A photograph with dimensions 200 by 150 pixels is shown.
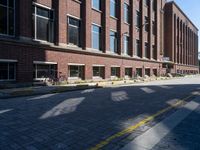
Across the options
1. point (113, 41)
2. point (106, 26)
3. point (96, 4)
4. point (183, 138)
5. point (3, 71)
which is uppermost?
point (96, 4)

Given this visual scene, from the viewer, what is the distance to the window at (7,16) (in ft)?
56.5

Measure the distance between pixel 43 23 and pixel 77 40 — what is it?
4.80m

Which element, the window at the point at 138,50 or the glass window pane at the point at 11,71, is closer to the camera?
the glass window pane at the point at 11,71

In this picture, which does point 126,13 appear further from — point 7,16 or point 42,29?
point 7,16

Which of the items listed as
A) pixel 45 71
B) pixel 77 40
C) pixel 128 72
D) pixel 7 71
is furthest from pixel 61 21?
pixel 128 72

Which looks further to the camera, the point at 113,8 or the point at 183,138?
the point at 113,8

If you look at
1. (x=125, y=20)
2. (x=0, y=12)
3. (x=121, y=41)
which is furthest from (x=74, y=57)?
(x=125, y=20)

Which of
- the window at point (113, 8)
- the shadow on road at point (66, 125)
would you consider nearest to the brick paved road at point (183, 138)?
the shadow on road at point (66, 125)

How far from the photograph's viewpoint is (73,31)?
23.9 metres

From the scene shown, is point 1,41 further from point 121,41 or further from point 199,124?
point 121,41

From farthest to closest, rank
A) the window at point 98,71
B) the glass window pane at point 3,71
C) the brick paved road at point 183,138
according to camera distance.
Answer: the window at point 98,71 < the glass window pane at point 3,71 < the brick paved road at point 183,138

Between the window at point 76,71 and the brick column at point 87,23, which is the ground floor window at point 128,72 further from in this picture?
the window at point 76,71

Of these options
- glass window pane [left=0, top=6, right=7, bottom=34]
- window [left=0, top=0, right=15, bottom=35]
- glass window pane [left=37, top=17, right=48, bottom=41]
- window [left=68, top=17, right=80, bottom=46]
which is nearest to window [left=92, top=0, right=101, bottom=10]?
window [left=68, top=17, right=80, bottom=46]

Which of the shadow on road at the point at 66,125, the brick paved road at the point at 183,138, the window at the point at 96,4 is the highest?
the window at the point at 96,4
